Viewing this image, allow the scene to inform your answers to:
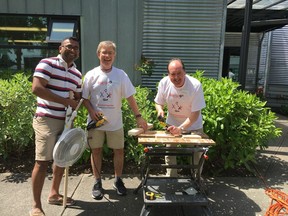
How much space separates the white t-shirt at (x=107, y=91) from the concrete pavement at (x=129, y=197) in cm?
94

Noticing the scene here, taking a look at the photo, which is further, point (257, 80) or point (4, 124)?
point (257, 80)

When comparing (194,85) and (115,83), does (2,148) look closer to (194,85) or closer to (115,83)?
(115,83)

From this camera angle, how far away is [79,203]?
11.1 feet

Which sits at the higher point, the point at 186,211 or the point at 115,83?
the point at 115,83

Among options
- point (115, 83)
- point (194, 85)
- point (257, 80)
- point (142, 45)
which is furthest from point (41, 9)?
point (257, 80)

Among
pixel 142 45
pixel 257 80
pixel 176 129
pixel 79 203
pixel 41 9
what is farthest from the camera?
pixel 257 80

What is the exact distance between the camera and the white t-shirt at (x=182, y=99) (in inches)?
125

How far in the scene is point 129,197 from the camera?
3.57 meters

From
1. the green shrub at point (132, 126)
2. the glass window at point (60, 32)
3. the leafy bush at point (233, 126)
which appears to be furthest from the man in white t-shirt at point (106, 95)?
the glass window at point (60, 32)

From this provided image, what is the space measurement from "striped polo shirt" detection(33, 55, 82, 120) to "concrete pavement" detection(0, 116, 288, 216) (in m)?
1.16

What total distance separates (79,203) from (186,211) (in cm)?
127

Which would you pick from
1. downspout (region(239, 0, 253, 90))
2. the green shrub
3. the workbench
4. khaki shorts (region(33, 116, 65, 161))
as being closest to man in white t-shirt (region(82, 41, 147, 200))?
the workbench

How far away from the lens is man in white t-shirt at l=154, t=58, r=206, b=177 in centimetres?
308

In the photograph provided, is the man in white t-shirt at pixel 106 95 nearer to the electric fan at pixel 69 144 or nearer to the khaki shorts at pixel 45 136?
the electric fan at pixel 69 144
